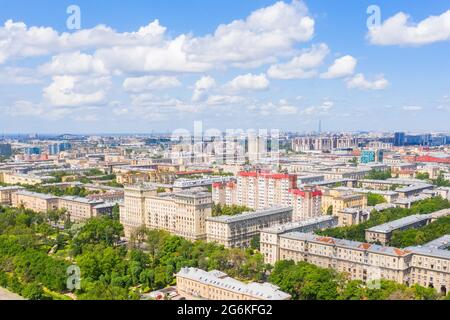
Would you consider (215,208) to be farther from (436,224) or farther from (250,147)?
(250,147)

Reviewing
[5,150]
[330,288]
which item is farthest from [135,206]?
[5,150]

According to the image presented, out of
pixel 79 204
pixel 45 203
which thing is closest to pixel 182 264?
pixel 79 204

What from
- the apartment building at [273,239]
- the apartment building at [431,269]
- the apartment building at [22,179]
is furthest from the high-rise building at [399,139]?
the apartment building at [431,269]

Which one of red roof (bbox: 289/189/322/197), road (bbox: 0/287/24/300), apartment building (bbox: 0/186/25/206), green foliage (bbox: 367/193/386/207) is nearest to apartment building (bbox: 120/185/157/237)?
red roof (bbox: 289/189/322/197)

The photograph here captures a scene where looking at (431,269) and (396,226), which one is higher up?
(396,226)

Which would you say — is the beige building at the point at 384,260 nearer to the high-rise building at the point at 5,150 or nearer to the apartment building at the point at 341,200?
the apartment building at the point at 341,200

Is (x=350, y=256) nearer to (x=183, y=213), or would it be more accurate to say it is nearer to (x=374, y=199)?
(x=183, y=213)
